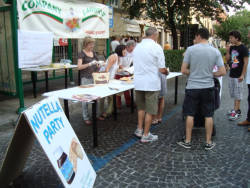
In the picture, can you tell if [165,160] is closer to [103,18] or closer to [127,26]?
[103,18]

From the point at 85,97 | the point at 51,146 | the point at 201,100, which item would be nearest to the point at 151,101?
the point at 201,100

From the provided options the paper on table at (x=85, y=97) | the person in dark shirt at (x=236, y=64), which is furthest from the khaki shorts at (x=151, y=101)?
the person in dark shirt at (x=236, y=64)

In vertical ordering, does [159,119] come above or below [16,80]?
below

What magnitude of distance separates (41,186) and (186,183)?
1.70 meters

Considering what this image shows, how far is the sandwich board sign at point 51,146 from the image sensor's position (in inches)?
89.2

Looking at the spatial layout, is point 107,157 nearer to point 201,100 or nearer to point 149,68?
point 149,68

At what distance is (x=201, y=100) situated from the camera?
3.90 m

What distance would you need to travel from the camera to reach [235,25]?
30281 mm

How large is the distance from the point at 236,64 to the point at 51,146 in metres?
4.24

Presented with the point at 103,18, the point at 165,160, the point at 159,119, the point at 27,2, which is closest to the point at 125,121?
the point at 159,119

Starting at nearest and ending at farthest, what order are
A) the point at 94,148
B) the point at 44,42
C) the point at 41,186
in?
the point at 41,186 → the point at 94,148 → the point at 44,42

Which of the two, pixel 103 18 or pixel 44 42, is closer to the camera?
pixel 44 42

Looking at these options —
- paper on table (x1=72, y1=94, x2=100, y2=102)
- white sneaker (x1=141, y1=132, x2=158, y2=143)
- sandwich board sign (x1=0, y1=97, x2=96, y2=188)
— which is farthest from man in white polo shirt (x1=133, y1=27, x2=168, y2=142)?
sandwich board sign (x1=0, y1=97, x2=96, y2=188)

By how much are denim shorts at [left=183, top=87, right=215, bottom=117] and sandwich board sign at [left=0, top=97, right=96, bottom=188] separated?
73.0 inches
